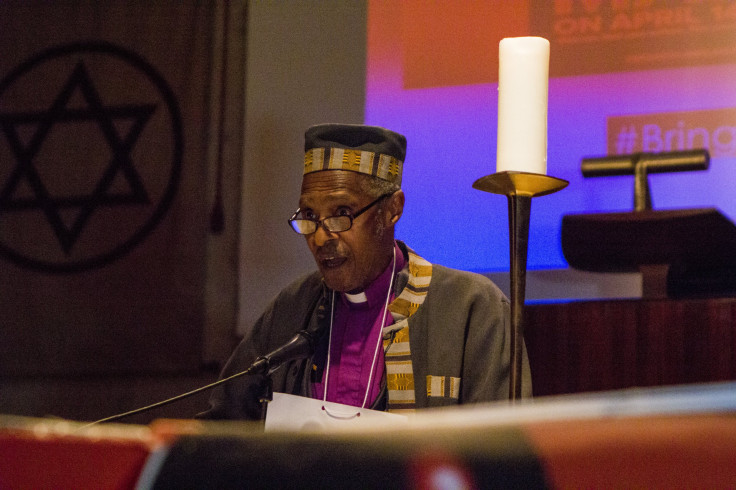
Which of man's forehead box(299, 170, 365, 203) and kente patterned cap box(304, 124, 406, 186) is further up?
kente patterned cap box(304, 124, 406, 186)

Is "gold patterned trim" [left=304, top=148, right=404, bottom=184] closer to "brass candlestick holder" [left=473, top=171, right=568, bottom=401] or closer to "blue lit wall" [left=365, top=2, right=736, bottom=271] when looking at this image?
"brass candlestick holder" [left=473, top=171, right=568, bottom=401]

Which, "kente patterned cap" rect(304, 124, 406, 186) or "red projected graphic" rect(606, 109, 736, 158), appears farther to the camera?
"red projected graphic" rect(606, 109, 736, 158)

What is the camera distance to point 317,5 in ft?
11.4

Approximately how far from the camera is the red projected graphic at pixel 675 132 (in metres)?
2.69

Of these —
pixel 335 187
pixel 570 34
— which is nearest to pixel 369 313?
pixel 335 187

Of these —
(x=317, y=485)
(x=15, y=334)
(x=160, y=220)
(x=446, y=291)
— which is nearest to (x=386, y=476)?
(x=317, y=485)

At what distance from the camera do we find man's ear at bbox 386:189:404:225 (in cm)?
189

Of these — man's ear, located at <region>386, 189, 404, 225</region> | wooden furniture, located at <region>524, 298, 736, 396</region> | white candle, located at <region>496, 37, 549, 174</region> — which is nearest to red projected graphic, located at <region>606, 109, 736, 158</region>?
wooden furniture, located at <region>524, 298, 736, 396</region>

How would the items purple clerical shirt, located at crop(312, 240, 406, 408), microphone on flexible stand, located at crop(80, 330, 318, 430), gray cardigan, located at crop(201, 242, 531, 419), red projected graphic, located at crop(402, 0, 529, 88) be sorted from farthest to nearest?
red projected graphic, located at crop(402, 0, 529, 88) → purple clerical shirt, located at crop(312, 240, 406, 408) → gray cardigan, located at crop(201, 242, 531, 419) → microphone on flexible stand, located at crop(80, 330, 318, 430)

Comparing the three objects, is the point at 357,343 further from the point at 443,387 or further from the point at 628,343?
the point at 628,343

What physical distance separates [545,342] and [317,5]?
2.14 meters

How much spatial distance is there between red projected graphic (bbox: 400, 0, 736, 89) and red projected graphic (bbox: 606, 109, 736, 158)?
19 cm

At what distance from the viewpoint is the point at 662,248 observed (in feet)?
5.93

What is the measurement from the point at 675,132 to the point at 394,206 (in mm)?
1349
